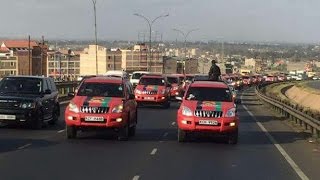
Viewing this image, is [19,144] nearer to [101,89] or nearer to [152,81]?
[101,89]

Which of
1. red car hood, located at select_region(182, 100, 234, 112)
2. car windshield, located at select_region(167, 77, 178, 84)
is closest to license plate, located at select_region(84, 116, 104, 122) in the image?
red car hood, located at select_region(182, 100, 234, 112)

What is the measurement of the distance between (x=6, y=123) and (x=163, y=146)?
22.2 ft

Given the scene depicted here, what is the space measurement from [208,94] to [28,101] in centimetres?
565

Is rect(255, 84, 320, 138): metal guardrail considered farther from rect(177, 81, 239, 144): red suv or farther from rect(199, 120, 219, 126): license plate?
rect(199, 120, 219, 126): license plate

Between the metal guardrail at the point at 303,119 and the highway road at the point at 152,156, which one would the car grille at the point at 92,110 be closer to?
the highway road at the point at 152,156

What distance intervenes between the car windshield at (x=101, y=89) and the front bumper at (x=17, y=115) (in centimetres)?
231

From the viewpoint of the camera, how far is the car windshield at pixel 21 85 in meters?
21.5

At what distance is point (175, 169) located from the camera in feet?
39.9

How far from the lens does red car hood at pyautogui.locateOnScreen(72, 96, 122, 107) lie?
57.7 feet

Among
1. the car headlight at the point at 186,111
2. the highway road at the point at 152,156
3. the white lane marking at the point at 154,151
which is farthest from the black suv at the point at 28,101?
the white lane marking at the point at 154,151

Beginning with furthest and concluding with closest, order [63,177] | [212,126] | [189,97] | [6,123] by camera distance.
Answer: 1. [6,123]
2. [189,97]
3. [212,126]
4. [63,177]

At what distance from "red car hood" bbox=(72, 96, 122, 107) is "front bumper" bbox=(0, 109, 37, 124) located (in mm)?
2623

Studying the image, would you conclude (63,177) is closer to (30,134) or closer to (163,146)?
(163,146)

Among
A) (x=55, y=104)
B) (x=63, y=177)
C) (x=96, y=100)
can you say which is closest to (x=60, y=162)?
(x=63, y=177)
